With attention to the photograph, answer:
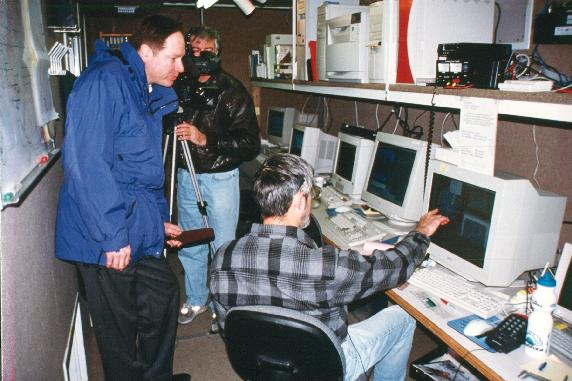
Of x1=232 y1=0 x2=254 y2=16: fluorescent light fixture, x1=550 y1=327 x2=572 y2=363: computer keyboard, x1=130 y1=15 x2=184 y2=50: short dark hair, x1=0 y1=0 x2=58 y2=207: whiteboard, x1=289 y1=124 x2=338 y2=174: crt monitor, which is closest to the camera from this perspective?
x1=0 y1=0 x2=58 y2=207: whiteboard

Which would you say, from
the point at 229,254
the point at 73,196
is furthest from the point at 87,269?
the point at 229,254

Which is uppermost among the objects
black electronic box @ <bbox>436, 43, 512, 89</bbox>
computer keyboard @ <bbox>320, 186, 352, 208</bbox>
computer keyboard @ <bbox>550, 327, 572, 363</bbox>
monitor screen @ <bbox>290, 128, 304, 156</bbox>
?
black electronic box @ <bbox>436, 43, 512, 89</bbox>

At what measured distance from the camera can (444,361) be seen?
1.93 metres

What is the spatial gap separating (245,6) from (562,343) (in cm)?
363

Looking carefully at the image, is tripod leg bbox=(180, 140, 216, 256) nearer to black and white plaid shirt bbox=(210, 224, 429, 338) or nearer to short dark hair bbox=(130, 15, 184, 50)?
short dark hair bbox=(130, 15, 184, 50)

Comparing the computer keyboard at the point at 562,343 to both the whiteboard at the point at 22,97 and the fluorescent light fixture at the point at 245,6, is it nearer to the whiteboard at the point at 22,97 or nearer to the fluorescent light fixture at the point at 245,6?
the whiteboard at the point at 22,97

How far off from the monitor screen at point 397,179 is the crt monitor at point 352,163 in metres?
0.17

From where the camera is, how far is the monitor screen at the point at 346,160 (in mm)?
2622

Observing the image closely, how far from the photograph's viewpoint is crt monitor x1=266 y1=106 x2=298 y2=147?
398 centimetres

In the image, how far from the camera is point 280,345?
110cm

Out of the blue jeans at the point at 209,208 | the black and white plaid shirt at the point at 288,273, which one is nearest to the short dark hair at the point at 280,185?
the black and white plaid shirt at the point at 288,273

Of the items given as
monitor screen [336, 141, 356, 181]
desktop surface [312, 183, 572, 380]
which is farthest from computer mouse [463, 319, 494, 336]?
monitor screen [336, 141, 356, 181]

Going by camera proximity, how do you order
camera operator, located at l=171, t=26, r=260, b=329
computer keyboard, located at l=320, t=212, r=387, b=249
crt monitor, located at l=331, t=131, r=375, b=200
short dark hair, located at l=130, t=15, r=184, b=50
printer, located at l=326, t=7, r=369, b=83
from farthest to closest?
crt monitor, located at l=331, t=131, r=375, b=200 < camera operator, located at l=171, t=26, r=260, b=329 < printer, located at l=326, t=7, r=369, b=83 < computer keyboard, located at l=320, t=212, r=387, b=249 < short dark hair, located at l=130, t=15, r=184, b=50

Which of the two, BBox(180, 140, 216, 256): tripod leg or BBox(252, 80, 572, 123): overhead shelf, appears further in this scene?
BBox(180, 140, 216, 256): tripod leg
